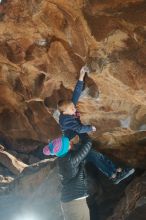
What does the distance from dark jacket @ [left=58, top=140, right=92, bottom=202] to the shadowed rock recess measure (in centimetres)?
164

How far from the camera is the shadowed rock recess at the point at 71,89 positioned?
662 centimetres

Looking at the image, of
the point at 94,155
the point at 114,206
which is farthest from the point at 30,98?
the point at 114,206

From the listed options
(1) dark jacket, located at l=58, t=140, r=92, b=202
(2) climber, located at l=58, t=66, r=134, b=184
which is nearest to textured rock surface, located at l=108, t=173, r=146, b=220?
(2) climber, located at l=58, t=66, r=134, b=184

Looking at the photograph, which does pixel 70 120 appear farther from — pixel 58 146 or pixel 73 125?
pixel 58 146

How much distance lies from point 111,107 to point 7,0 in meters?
3.11

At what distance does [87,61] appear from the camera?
7.20 meters

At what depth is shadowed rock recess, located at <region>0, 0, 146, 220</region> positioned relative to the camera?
662cm

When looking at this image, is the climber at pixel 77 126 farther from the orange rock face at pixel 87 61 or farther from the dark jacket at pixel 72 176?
the orange rock face at pixel 87 61

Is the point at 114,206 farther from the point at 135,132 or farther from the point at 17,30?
the point at 17,30

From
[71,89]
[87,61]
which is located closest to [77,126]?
[87,61]

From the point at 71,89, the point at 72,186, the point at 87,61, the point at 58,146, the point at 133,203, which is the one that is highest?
the point at 87,61

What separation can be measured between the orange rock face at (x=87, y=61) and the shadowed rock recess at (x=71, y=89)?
19 millimetres

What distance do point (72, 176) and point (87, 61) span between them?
7.44 ft

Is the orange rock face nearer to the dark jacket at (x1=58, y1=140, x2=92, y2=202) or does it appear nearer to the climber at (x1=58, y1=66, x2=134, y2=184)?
the climber at (x1=58, y1=66, x2=134, y2=184)
